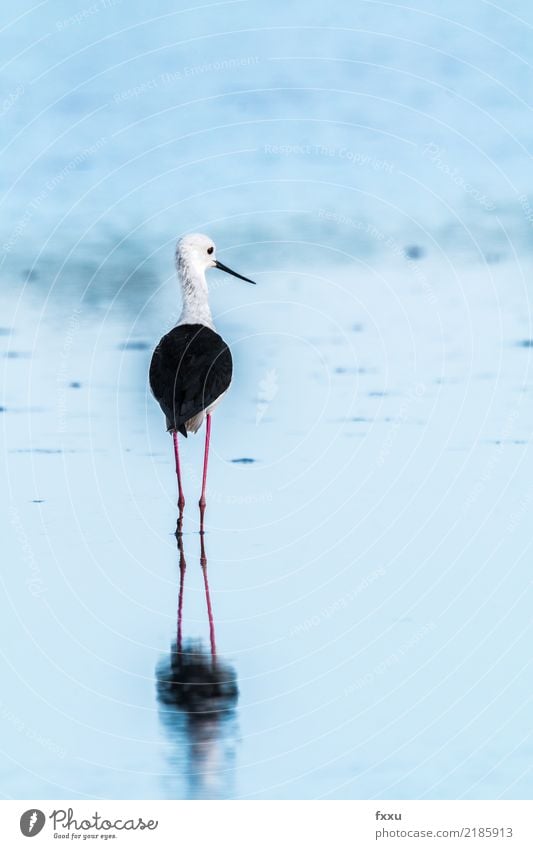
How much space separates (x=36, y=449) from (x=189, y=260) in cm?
220

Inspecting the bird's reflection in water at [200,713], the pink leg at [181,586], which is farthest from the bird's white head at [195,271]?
the bird's reflection in water at [200,713]

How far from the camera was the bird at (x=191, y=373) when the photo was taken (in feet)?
36.7

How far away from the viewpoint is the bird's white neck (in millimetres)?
12453

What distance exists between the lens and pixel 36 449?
12.9 metres

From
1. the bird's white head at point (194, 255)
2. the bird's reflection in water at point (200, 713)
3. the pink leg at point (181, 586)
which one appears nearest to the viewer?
the bird's reflection in water at point (200, 713)

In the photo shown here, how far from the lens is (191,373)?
Answer: 11312 mm

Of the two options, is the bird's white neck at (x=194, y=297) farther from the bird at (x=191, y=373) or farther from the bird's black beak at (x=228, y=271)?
the bird's black beak at (x=228, y=271)

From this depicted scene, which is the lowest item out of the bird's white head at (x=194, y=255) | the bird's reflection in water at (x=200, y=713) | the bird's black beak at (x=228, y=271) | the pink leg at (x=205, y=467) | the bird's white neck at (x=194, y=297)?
the bird's reflection in water at (x=200, y=713)

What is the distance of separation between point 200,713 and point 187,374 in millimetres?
4315

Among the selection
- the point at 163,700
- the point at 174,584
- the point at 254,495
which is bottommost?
the point at 163,700

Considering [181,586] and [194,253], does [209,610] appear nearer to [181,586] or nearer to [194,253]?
[181,586]

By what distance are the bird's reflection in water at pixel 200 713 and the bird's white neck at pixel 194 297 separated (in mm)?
4446

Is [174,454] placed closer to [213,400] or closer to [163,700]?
[213,400]

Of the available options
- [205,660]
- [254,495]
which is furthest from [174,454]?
[205,660]
